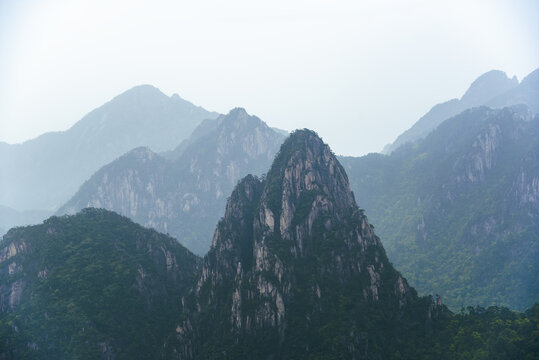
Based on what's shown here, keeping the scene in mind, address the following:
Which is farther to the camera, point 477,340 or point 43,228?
point 43,228

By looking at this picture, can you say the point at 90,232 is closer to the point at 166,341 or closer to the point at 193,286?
the point at 193,286

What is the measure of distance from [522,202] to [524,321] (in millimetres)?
113106

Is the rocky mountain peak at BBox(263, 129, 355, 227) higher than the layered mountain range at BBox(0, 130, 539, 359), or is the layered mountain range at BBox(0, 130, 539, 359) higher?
the rocky mountain peak at BBox(263, 129, 355, 227)

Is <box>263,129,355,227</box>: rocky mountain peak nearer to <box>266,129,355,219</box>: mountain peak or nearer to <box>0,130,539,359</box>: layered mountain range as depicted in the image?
<box>266,129,355,219</box>: mountain peak

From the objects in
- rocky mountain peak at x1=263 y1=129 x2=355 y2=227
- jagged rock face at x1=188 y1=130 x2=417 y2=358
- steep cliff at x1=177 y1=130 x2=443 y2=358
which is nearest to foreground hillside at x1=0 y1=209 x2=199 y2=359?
steep cliff at x1=177 y1=130 x2=443 y2=358

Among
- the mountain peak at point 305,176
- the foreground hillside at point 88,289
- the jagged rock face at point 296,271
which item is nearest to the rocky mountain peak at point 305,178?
the mountain peak at point 305,176

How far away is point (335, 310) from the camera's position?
9131 centimetres

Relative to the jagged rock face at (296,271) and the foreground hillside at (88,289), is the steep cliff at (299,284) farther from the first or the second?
the foreground hillside at (88,289)

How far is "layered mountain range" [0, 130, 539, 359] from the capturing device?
87312 millimetres

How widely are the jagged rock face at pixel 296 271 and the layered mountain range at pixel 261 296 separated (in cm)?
27

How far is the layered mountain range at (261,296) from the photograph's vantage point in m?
87.3

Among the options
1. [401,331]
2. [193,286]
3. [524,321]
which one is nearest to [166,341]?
[193,286]

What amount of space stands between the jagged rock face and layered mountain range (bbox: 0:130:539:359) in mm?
266

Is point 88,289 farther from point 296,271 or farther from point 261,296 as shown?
point 296,271
